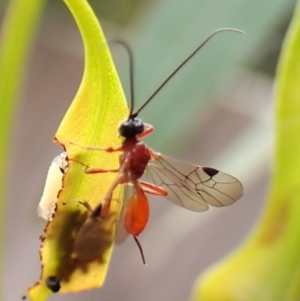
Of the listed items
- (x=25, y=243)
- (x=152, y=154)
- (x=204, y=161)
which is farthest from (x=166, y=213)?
(x=152, y=154)

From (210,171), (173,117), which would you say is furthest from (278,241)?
(173,117)

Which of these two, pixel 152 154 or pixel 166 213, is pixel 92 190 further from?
pixel 166 213

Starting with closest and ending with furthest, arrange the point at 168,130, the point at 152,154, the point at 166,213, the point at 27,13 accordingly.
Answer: the point at 27,13 < the point at 152,154 < the point at 168,130 < the point at 166,213

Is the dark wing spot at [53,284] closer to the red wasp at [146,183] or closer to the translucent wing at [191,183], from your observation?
the red wasp at [146,183]

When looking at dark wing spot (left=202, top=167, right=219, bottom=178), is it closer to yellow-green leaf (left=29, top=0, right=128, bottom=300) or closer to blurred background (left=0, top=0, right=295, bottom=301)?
yellow-green leaf (left=29, top=0, right=128, bottom=300)

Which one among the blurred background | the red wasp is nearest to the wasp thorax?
the red wasp

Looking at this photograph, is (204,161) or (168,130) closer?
(168,130)

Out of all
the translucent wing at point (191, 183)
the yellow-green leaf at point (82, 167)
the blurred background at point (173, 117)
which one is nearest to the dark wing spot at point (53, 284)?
the yellow-green leaf at point (82, 167)
